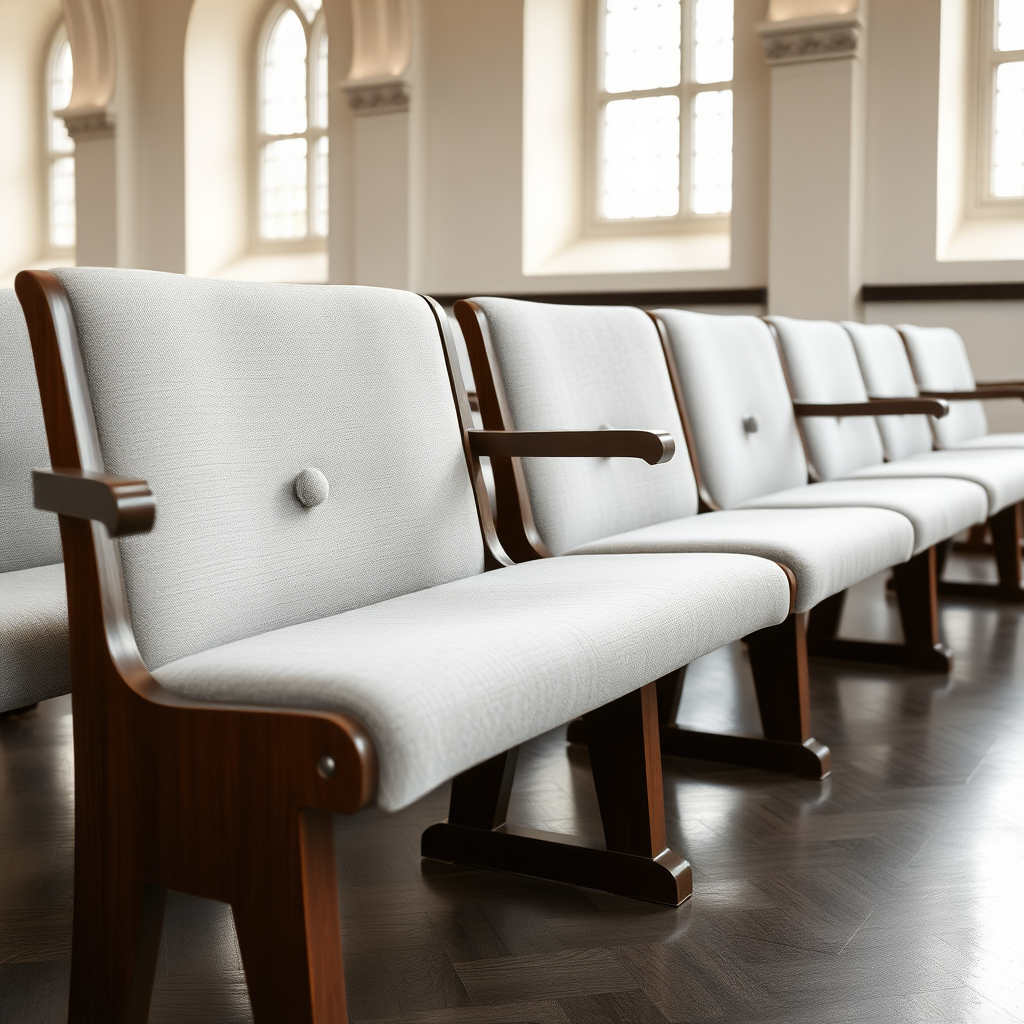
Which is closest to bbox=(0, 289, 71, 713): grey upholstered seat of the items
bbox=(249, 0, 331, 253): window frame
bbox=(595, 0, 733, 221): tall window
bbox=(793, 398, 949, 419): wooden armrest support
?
bbox=(793, 398, 949, 419): wooden armrest support

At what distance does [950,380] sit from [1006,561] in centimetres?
128

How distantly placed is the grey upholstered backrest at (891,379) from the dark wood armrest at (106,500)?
3493 mm

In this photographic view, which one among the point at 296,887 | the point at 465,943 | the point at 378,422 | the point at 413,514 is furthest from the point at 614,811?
the point at 296,887

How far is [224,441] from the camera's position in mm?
1409

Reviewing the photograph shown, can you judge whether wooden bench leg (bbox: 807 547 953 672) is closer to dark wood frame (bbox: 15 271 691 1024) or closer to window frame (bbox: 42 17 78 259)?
dark wood frame (bbox: 15 271 691 1024)

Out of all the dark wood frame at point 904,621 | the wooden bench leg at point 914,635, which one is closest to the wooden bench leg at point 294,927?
the dark wood frame at point 904,621

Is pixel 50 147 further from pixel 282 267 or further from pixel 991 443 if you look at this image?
pixel 991 443

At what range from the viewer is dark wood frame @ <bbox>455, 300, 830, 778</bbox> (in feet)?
6.78

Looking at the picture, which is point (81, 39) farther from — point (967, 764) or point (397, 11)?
point (967, 764)

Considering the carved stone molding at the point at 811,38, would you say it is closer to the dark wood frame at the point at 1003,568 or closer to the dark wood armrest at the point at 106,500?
the dark wood frame at the point at 1003,568

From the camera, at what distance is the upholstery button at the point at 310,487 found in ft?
4.95

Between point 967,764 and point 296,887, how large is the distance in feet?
→ 5.63

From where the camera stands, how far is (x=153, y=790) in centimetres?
119

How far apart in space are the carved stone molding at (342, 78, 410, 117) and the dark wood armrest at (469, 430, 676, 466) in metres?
6.23
